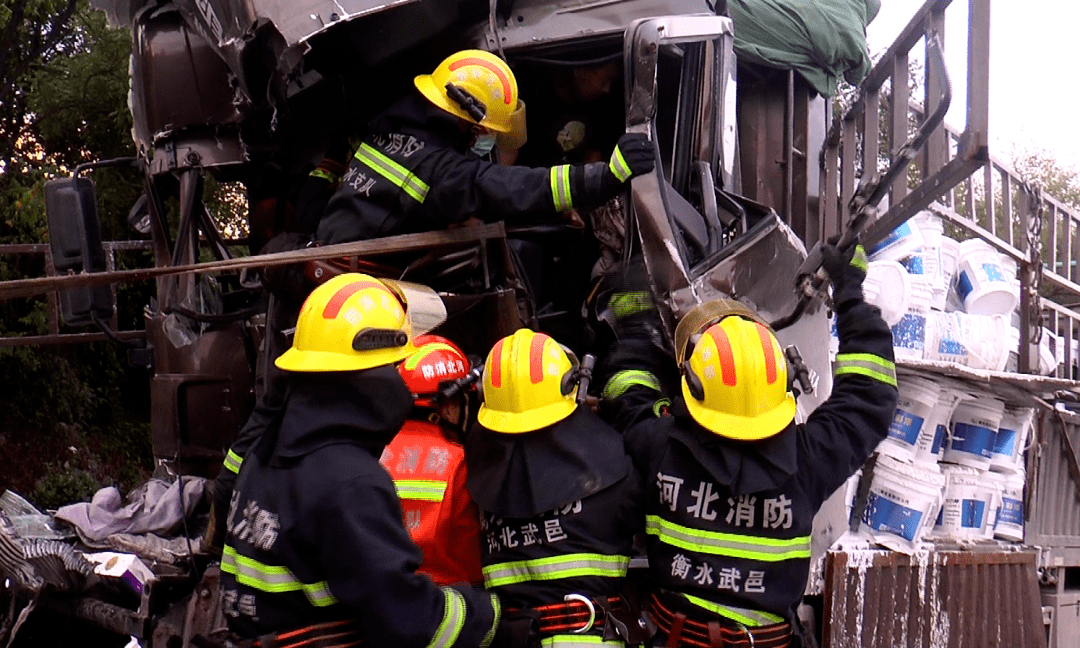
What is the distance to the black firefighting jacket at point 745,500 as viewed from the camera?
2980mm

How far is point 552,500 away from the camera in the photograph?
120 inches

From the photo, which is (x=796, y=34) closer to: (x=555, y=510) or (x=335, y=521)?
(x=555, y=510)

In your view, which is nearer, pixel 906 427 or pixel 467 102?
pixel 467 102

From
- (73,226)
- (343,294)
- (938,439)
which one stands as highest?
(73,226)

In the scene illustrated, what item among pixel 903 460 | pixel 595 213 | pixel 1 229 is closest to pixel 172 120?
pixel 595 213

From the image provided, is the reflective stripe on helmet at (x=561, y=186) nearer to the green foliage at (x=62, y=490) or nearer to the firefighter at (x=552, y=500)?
the firefighter at (x=552, y=500)

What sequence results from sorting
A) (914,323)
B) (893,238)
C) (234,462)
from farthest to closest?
(893,238) < (914,323) < (234,462)

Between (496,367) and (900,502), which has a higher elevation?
(496,367)

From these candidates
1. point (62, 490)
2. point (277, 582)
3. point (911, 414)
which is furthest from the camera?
point (62, 490)

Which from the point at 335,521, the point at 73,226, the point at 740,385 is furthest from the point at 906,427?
the point at 73,226

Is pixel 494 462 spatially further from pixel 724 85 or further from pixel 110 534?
pixel 110 534

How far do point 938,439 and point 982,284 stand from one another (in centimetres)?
89

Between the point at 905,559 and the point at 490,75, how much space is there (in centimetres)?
260

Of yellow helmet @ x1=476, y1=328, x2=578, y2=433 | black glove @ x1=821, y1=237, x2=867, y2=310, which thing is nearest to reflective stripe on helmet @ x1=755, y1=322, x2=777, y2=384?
black glove @ x1=821, y1=237, x2=867, y2=310
